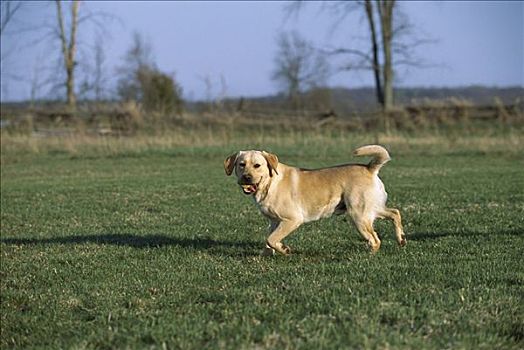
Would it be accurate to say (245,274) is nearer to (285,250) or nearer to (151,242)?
(285,250)

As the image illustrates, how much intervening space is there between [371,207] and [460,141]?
19.6 meters

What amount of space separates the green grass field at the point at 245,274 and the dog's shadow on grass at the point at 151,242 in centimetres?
3

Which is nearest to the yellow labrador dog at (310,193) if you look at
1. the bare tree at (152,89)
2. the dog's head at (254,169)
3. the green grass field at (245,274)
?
the dog's head at (254,169)

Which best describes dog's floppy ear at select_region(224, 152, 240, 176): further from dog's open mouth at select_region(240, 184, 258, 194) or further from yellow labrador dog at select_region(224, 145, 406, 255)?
dog's open mouth at select_region(240, 184, 258, 194)

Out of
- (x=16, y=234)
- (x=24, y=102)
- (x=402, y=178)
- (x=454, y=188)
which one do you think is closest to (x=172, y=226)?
(x=16, y=234)

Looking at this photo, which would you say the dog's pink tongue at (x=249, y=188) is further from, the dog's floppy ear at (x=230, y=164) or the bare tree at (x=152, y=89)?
the bare tree at (x=152, y=89)

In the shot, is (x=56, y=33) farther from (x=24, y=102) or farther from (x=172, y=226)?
(x=172, y=226)

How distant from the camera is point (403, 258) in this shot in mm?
6934

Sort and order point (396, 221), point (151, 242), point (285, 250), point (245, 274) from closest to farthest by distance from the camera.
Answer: point (245, 274) → point (285, 250) → point (396, 221) → point (151, 242)

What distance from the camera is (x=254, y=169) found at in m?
Answer: 7.45

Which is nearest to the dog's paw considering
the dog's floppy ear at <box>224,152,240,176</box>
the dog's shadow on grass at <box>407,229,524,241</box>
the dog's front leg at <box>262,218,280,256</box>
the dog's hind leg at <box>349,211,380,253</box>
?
the dog's front leg at <box>262,218,280,256</box>

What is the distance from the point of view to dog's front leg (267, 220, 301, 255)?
7371mm

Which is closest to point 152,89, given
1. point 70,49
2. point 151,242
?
point 70,49

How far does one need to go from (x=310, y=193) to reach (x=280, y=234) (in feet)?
1.98
